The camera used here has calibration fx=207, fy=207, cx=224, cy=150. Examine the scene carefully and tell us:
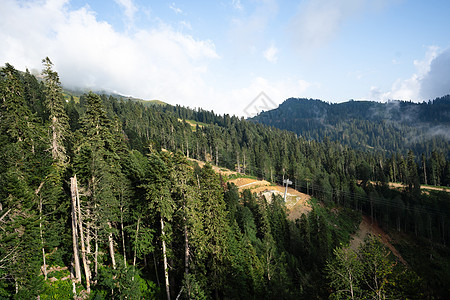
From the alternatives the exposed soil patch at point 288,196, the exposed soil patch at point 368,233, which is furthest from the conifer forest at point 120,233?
the exposed soil patch at point 368,233

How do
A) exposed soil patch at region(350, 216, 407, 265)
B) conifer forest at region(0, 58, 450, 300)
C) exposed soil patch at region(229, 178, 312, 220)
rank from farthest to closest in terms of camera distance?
exposed soil patch at region(229, 178, 312, 220), exposed soil patch at region(350, 216, 407, 265), conifer forest at region(0, 58, 450, 300)

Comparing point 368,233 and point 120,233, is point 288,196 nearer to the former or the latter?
point 368,233

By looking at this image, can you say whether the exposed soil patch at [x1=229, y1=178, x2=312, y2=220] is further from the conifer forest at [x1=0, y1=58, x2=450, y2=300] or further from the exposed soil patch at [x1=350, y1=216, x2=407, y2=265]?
the conifer forest at [x1=0, y1=58, x2=450, y2=300]

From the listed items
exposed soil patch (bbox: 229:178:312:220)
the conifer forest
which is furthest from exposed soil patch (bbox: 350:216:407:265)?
the conifer forest

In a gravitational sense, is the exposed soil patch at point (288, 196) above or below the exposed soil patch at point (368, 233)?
above

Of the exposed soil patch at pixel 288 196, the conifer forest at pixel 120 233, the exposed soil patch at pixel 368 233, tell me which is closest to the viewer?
the conifer forest at pixel 120 233

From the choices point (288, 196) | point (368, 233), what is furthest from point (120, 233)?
point (368, 233)

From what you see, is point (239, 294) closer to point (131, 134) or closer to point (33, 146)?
point (33, 146)

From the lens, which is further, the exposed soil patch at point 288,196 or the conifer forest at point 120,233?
the exposed soil patch at point 288,196

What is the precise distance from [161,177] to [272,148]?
341 ft

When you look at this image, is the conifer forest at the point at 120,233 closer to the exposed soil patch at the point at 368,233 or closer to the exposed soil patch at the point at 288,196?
the exposed soil patch at the point at 288,196

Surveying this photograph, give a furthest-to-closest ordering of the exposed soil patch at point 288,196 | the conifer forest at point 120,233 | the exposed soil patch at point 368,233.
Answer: the exposed soil patch at point 288,196, the exposed soil patch at point 368,233, the conifer forest at point 120,233

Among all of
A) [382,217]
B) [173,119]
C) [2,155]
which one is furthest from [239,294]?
[173,119]

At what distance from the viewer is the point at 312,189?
8050 centimetres
